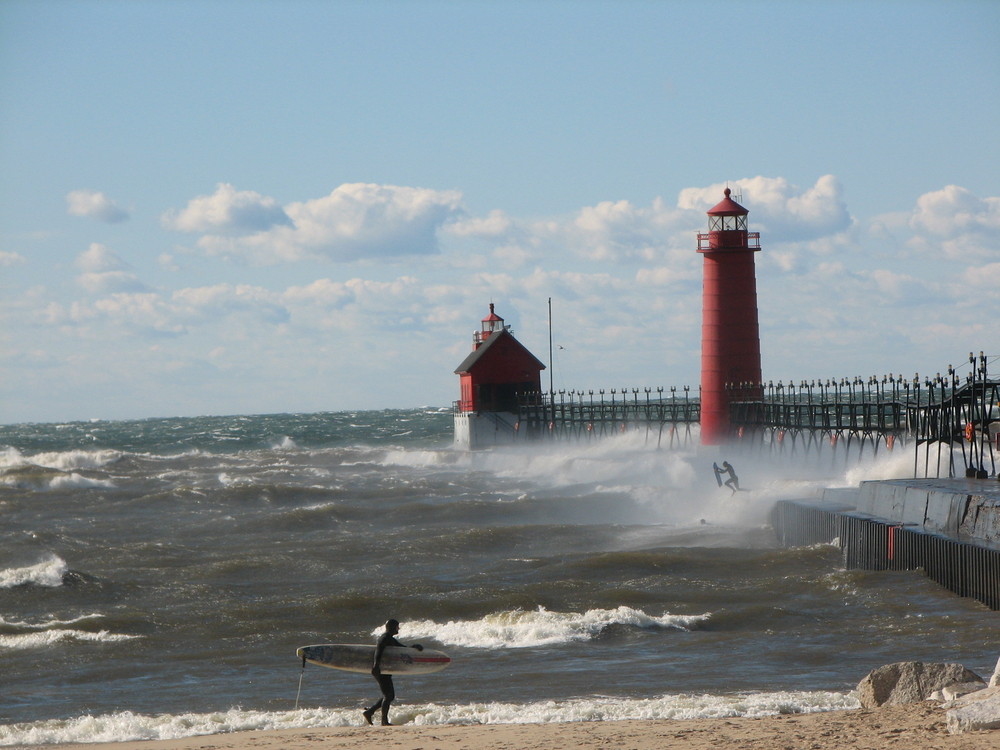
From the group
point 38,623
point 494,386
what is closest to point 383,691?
point 38,623

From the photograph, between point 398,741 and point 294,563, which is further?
point 294,563

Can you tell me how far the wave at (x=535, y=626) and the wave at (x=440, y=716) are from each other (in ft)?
12.3

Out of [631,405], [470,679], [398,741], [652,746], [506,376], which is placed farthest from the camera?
[506,376]

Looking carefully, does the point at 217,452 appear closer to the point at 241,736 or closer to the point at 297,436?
the point at 297,436

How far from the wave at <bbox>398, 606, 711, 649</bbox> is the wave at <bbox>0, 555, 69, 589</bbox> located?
25.9ft

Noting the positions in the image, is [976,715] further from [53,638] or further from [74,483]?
[74,483]

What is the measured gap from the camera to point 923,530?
19312 mm

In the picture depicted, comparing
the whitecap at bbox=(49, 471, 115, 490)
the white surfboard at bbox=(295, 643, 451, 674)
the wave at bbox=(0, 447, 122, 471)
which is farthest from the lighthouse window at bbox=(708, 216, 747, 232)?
the wave at bbox=(0, 447, 122, 471)

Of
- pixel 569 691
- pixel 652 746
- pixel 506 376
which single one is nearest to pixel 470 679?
pixel 569 691

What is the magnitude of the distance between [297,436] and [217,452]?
Answer: 21.9 meters

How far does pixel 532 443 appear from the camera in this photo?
2464 inches

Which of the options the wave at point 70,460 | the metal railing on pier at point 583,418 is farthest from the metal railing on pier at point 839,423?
the wave at point 70,460

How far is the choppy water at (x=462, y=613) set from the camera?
43.9 feet

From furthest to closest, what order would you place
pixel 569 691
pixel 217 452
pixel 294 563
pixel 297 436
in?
pixel 297 436 → pixel 217 452 → pixel 294 563 → pixel 569 691
